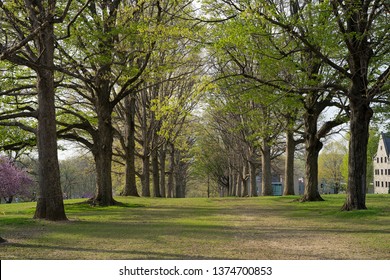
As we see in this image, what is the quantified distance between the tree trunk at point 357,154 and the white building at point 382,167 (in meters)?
68.8

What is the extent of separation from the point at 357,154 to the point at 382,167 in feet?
247

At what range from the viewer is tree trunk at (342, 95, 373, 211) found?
18625 millimetres

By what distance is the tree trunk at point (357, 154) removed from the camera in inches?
733

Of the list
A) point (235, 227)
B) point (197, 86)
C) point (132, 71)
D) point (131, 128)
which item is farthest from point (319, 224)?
point (131, 128)

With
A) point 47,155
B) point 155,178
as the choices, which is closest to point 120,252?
point 47,155

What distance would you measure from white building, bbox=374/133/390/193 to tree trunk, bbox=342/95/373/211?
2709 inches

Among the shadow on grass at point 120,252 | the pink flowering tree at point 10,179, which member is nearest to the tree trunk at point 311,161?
the shadow on grass at point 120,252

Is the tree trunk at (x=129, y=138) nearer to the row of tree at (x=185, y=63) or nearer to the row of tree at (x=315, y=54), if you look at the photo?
the row of tree at (x=185, y=63)

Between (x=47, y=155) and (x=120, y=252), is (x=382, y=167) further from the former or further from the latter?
(x=120, y=252)

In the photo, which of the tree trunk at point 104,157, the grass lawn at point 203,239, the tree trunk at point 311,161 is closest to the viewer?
the grass lawn at point 203,239

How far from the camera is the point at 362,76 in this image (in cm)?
1820

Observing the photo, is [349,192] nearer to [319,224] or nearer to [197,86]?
[319,224]

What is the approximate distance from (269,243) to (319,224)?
505cm

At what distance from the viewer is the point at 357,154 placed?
1873 cm
